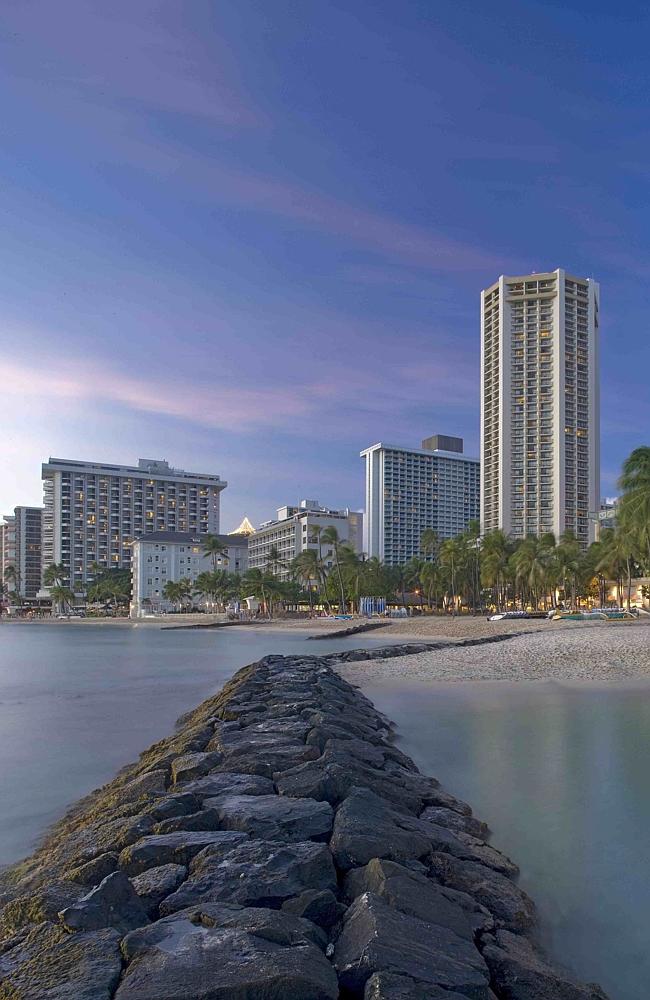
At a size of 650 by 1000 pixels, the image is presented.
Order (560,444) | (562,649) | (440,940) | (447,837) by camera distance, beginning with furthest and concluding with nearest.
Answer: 1. (560,444)
2. (562,649)
3. (447,837)
4. (440,940)

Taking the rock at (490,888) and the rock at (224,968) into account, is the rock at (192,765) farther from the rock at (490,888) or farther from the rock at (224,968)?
the rock at (224,968)

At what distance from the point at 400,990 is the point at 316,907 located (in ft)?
4.09

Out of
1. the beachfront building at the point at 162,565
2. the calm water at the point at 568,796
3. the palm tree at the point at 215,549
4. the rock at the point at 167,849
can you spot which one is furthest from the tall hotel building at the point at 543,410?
the rock at the point at 167,849

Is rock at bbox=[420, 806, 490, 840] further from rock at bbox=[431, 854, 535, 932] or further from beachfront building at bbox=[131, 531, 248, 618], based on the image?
beachfront building at bbox=[131, 531, 248, 618]

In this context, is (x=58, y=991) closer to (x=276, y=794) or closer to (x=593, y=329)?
(x=276, y=794)

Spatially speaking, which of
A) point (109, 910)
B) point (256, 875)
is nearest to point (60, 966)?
point (109, 910)

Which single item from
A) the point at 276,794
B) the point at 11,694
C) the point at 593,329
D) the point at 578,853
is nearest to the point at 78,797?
the point at 276,794

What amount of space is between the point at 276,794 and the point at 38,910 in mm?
3255

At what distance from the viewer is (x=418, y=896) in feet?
15.4

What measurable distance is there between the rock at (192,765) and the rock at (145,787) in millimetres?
156

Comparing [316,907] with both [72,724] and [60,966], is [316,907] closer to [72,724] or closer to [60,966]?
[60,966]

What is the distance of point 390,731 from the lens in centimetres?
1351

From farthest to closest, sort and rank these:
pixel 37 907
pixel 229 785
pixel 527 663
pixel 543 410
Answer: pixel 543 410 < pixel 527 663 < pixel 229 785 < pixel 37 907

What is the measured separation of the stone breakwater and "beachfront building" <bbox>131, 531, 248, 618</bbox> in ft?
494
